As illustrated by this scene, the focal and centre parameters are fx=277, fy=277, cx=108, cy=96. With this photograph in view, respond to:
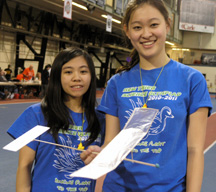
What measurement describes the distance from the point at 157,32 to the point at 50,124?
2.69 ft

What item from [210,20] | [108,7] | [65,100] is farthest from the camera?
[210,20]

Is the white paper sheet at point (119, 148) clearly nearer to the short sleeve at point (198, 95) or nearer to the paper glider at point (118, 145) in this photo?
the paper glider at point (118, 145)

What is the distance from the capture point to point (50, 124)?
5.37ft

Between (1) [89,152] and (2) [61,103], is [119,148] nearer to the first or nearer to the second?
A: (1) [89,152]

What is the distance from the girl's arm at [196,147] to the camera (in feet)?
3.89

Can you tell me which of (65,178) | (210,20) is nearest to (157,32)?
(65,178)

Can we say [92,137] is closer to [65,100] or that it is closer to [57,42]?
[65,100]

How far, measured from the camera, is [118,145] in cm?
89

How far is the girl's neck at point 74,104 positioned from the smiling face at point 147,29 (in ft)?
2.07

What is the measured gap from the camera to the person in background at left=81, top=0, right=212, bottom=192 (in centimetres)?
120

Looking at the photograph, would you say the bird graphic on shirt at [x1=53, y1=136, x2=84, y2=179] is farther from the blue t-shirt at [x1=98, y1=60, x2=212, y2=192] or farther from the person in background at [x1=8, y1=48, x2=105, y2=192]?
the blue t-shirt at [x1=98, y1=60, x2=212, y2=192]

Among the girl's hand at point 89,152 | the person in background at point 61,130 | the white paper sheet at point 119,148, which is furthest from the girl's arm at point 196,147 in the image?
the person in background at point 61,130

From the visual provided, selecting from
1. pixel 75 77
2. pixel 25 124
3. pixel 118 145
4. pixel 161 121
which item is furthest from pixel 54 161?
pixel 118 145

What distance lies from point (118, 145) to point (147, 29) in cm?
60
